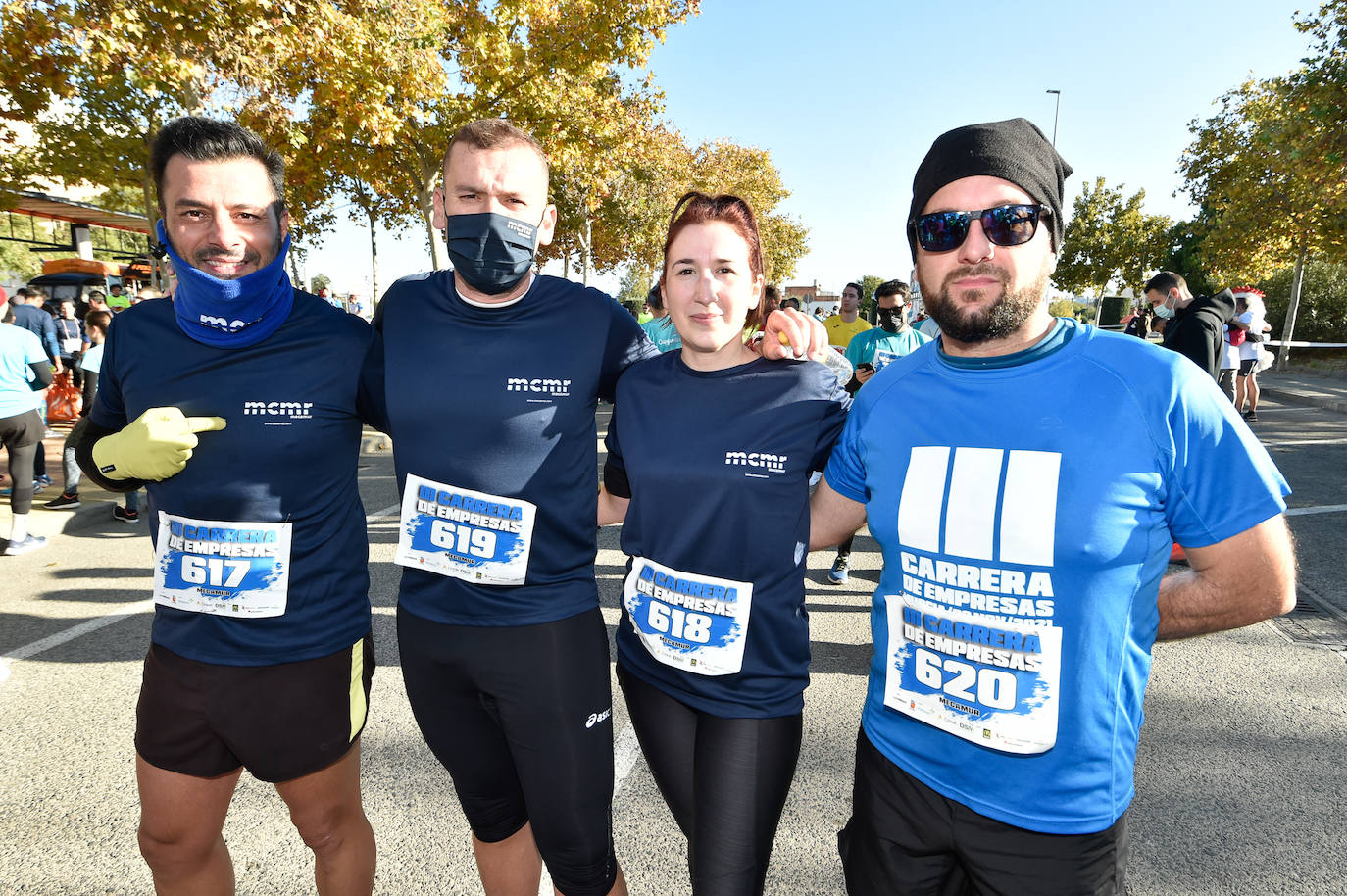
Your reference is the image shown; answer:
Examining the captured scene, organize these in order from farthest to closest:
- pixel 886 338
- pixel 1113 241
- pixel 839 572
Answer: pixel 1113 241 → pixel 886 338 → pixel 839 572

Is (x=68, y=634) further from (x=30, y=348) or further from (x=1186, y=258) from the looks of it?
(x=1186, y=258)

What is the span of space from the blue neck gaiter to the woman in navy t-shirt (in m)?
1.04

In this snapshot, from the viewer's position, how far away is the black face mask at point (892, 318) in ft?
19.2

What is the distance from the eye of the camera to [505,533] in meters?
1.91

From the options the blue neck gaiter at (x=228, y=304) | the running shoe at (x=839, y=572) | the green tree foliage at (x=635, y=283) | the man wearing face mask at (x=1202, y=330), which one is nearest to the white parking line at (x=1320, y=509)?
the man wearing face mask at (x=1202, y=330)

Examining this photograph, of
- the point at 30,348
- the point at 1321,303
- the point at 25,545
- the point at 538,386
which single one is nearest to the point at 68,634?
the point at 25,545

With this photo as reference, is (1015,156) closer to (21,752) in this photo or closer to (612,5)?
(21,752)

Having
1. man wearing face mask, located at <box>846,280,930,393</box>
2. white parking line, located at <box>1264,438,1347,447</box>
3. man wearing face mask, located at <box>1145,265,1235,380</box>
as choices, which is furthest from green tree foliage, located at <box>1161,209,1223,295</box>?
man wearing face mask, located at <box>846,280,930,393</box>

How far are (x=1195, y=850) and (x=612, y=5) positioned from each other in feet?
45.3

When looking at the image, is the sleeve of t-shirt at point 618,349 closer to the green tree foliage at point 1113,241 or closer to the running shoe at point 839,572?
the running shoe at point 839,572

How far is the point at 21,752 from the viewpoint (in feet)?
10.4

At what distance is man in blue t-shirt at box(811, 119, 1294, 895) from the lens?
1326 mm

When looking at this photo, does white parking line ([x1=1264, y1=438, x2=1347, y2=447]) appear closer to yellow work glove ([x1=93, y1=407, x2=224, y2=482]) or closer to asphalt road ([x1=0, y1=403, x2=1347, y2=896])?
asphalt road ([x1=0, y1=403, x2=1347, y2=896])

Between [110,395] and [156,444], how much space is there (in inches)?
19.6
